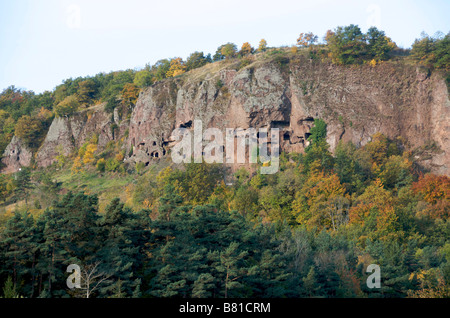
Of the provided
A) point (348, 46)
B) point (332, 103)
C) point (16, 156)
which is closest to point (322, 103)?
point (332, 103)

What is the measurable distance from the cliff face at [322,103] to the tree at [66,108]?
25.9 metres

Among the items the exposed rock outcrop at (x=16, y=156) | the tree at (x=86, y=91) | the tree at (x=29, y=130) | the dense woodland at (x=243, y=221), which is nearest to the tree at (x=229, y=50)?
the dense woodland at (x=243, y=221)

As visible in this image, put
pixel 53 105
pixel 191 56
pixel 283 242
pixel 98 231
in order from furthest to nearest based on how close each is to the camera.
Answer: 1. pixel 53 105
2. pixel 191 56
3. pixel 283 242
4. pixel 98 231

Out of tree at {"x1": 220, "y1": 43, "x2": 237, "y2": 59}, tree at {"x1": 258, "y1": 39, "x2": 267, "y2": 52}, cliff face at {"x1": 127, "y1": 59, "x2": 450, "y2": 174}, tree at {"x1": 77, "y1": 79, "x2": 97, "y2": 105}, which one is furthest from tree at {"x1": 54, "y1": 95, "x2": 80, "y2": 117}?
tree at {"x1": 258, "y1": 39, "x2": 267, "y2": 52}

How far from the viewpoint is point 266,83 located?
60.9 meters

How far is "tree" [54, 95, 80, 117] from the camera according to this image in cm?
8506

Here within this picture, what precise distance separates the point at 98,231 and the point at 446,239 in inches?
1262

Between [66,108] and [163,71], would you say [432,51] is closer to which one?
[163,71]

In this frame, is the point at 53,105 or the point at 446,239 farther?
the point at 53,105

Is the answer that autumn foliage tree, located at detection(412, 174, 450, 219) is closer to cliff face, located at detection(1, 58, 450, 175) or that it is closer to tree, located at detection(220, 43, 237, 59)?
cliff face, located at detection(1, 58, 450, 175)

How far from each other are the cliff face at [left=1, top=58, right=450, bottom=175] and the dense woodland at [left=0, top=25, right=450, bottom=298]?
1993mm

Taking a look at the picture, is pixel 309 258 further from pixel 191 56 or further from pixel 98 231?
pixel 191 56
